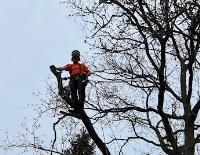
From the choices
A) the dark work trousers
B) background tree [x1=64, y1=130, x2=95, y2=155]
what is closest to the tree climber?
the dark work trousers

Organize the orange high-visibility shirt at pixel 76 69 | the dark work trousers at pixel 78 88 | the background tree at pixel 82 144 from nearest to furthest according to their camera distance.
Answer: the dark work trousers at pixel 78 88 → the orange high-visibility shirt at pixel 76 69 → the background tree at pixel 82 144

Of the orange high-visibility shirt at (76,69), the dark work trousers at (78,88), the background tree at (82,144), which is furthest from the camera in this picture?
the background tree at (82,144)

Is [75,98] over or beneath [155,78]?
beneath

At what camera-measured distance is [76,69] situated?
7496 millimetres

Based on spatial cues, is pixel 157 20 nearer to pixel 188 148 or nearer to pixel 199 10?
pixel 199 10

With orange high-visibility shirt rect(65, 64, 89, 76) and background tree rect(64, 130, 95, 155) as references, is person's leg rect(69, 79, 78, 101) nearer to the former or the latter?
orange high-visibility shirt rect(65, 64, 89, 76)

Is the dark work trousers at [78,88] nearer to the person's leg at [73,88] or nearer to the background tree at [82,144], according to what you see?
the person's leg at [73,88]

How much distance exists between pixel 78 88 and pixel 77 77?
27 centimetres

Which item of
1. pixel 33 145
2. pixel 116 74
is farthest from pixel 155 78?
pixel 33 145

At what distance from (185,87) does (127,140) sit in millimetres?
2030

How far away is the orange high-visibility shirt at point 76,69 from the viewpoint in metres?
7.41

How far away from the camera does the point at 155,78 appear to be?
10242 millimetres

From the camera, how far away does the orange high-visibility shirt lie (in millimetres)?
7414

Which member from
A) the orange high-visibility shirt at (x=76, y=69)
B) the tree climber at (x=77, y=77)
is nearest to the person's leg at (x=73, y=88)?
the tree climber at (x=77, y=77)
